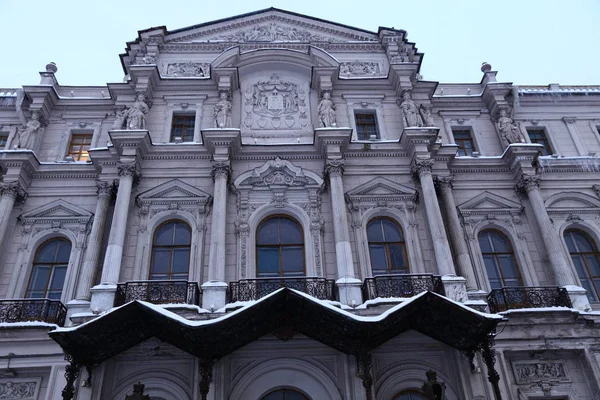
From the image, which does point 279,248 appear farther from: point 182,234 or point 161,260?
point 161,260

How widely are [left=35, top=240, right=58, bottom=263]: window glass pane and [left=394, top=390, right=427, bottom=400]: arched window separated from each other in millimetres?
10424

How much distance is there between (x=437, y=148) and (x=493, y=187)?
2.29 metres

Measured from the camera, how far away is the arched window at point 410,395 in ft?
40.3

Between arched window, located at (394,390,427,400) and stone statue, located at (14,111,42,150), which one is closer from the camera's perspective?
arched window, located at (394,390,427,400)

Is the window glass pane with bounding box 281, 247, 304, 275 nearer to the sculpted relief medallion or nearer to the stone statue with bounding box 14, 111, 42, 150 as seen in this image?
the sculpted relief medallion

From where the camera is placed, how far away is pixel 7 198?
15.0m

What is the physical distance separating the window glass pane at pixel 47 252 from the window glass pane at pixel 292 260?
22.2 feet

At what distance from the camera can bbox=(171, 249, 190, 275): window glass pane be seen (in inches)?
564

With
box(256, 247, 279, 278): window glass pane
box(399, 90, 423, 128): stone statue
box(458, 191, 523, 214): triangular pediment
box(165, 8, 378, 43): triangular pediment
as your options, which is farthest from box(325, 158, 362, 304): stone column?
box(165, 8, 378, 43): triangular pediment

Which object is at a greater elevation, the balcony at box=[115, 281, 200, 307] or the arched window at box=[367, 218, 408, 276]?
the arched window at box=[367, 218, 408, 276]

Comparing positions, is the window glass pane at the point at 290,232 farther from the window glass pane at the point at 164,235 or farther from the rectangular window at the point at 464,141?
the rectangular window at the point at 464,141

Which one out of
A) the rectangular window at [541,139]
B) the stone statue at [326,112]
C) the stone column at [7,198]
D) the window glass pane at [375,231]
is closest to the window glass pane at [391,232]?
the window glass pane at [375,231]

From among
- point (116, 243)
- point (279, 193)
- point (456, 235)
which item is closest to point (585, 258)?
point (456, 235)

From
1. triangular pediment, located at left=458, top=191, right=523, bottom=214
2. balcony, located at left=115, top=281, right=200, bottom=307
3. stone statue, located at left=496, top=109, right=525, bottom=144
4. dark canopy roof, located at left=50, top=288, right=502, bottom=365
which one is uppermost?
stone statue, located at left=496, top=109, right=525, bottom=144
